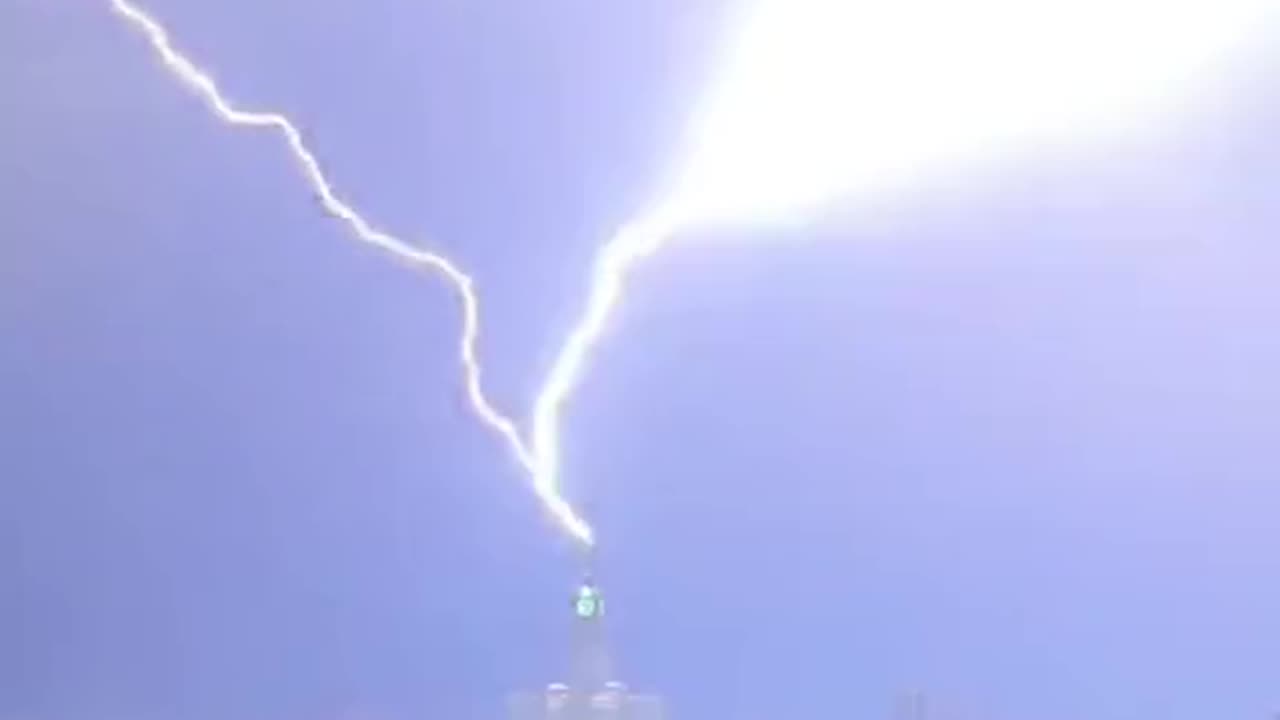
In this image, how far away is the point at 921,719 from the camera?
8758 millimetres

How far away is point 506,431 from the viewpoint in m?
8.39

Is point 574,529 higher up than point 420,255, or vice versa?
point 420,255

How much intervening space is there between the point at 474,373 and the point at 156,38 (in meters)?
1.72

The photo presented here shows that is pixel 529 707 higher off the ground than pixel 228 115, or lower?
lower

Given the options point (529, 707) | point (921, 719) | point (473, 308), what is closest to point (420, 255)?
point (473, 308)

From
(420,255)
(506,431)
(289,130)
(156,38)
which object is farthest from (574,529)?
(156,38)

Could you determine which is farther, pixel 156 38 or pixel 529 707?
pixel 529 707

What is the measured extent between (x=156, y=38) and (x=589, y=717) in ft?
9.86

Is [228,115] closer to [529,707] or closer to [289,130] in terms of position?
[289,130]

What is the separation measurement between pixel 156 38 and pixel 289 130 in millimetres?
592

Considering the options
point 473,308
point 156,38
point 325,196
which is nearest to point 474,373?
point 473,308

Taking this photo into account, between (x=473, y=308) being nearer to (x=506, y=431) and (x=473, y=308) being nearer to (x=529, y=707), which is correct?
(x=506, y=431)

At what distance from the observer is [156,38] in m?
8.31

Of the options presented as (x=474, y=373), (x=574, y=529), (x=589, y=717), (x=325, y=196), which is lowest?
(x=589, y=717)
